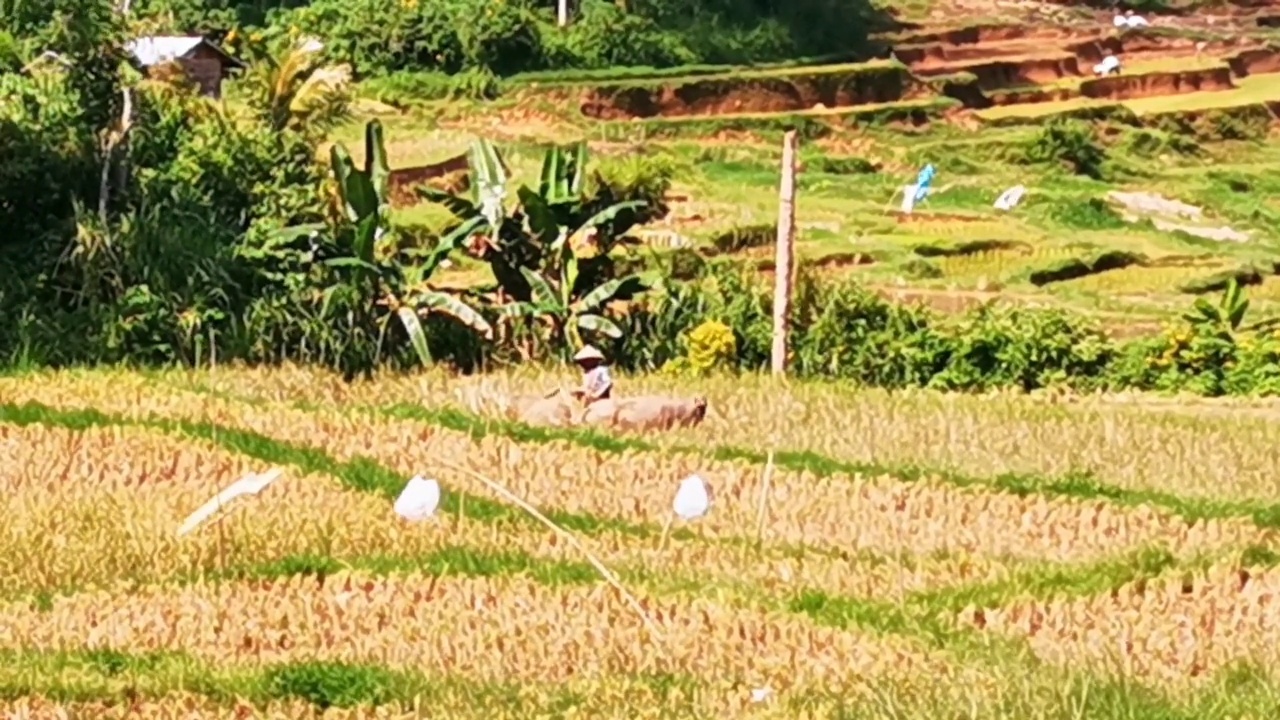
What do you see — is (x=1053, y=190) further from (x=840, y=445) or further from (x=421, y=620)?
(x=421, y=620)

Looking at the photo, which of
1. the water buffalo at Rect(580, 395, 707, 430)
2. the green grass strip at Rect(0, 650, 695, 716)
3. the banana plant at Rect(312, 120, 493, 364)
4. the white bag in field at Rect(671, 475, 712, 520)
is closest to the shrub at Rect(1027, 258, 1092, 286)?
the banana plant at Rect(312, 120, 493, 364)

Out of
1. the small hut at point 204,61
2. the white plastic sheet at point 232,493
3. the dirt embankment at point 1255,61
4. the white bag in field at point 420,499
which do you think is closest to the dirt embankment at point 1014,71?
the dirt embankment at point 1255,61

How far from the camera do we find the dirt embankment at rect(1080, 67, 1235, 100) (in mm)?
42469

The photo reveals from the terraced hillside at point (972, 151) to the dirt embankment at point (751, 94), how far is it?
0.04 meters

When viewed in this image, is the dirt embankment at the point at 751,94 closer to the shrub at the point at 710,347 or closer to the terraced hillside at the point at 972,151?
the terraced hillside at the point at 972,151

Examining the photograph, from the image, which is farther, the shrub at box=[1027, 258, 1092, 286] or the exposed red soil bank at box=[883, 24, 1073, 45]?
the exposed red soil bank at box=[883, 24, 1073, 45]

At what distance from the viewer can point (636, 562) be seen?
28.7 feet

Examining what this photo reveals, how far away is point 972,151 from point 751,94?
460cm

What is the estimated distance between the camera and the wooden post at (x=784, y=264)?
14742 millimetres

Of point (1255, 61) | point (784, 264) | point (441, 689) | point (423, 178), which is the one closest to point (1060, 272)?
point (423, 178)

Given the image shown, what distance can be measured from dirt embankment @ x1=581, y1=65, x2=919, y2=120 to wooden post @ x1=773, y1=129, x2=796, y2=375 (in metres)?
19.1

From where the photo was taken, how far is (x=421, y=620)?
24.9 feet

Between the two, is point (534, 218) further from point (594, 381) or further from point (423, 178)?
point (423, 178)

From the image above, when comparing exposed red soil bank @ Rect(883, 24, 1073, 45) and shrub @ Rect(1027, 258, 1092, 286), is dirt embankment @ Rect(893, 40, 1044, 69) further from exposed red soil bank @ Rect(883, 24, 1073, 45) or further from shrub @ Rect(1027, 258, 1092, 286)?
shrub @ Rect(1027, 258, 1092, 286)
